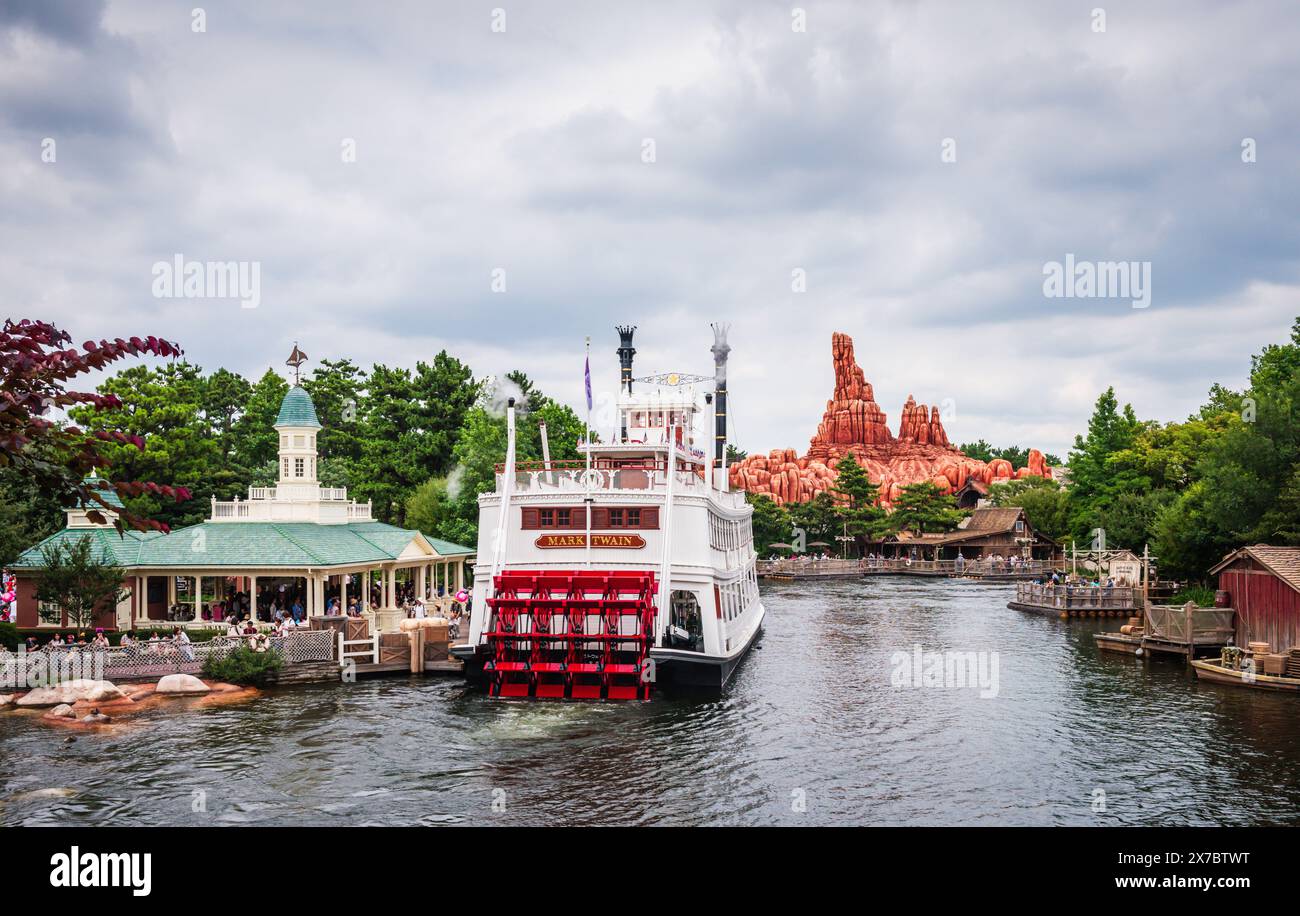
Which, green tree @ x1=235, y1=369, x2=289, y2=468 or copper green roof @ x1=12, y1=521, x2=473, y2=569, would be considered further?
green tree @ x1=235, y1=369, x2=289, y2=468

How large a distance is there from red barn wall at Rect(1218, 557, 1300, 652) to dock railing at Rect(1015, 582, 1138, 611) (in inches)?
772

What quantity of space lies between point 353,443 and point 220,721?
5104cm

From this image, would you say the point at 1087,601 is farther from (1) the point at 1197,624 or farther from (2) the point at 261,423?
(2) the point at 261,423

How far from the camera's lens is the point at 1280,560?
30.5 m

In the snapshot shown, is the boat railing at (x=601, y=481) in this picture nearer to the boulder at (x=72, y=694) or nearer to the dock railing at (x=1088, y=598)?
the boulder at (x=72, y=694)

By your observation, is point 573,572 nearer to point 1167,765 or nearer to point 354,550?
point 354,550

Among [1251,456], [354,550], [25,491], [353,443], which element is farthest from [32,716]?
[353,443]

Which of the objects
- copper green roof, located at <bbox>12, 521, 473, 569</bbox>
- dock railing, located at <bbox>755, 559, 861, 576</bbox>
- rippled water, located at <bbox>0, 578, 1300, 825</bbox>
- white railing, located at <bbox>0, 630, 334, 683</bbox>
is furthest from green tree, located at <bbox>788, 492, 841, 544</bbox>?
A: white railing, located at <bbox>0, 630, 334, 683</bbox>

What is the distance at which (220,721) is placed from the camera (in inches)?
1003

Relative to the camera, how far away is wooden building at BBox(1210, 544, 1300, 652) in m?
29.7

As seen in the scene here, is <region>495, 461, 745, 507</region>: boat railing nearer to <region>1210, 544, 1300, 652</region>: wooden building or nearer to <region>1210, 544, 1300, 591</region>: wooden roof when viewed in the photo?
<region>1210, 544, 1300, 591</region>: wooden roof

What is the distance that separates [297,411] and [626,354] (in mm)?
15664

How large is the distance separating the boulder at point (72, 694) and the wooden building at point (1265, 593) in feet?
108

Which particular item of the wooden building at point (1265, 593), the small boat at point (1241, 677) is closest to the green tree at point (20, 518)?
the small boat at point (1241, 677)
